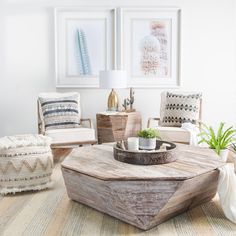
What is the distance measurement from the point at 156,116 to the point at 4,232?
3.37 m

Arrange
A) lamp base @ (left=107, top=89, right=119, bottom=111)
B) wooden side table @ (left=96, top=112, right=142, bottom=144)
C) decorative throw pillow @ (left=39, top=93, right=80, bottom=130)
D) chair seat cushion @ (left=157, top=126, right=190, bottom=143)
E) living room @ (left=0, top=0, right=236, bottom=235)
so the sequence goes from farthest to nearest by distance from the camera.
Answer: living room @ (left=0, top=0, right=236, bottom=235)
lamp base @ (left=107, top=89, right=119, bottom=111)
wooden side table @ (left=96, top=112, right=142, bottom=144)
decorative throw pillow @ (left=39, top=93, right=80, bottom=130)
chair seat cushion @ (left=157, top=126, right=190, bottom=143)

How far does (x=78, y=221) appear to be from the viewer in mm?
2756

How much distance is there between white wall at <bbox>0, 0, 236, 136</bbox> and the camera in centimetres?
534

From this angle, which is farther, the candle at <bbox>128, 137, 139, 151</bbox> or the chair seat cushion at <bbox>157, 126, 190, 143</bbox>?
the chair seat cushion at <bbox>157, 126, 190, 143</bbox>

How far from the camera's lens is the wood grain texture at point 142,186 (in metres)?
2.55

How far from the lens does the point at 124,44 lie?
5.41m

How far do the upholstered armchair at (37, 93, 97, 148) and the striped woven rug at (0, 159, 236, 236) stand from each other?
1.35 metres

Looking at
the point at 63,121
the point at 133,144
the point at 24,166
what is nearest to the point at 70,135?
the point at 63,121

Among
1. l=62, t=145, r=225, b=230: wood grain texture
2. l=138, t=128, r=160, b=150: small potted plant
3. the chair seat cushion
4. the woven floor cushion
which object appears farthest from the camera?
the chair seat cushion

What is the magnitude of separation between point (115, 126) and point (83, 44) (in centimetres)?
142

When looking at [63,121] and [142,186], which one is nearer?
[142,186]

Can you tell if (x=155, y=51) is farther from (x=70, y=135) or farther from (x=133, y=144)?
(x=133, y=144)

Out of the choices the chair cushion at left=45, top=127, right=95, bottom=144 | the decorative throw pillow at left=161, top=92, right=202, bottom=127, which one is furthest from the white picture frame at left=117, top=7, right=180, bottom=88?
the chair cushion at left=45, top=127, right=95, bottom=144

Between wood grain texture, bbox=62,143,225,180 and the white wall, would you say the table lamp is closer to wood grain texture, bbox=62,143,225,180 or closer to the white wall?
the white wall
